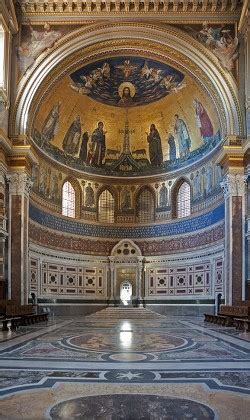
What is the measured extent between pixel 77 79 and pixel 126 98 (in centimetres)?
428

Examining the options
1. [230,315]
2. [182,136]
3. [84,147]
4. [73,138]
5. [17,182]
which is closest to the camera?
[230,315]

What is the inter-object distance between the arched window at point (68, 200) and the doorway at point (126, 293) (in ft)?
19.3

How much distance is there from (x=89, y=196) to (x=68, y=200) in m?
1.75

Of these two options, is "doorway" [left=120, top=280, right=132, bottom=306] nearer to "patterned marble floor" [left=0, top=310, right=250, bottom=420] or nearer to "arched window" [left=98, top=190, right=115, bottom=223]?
"arched window" [left=98, top=190, right=115, bottom=223]

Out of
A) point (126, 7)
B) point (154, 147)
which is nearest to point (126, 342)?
point (126, 7)

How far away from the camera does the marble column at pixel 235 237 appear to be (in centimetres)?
2412

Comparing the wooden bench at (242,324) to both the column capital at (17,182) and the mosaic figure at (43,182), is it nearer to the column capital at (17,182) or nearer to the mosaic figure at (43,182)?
the column capital at (17,182)

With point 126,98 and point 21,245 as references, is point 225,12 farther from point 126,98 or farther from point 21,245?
point 21,245

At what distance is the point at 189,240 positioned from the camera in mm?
31219

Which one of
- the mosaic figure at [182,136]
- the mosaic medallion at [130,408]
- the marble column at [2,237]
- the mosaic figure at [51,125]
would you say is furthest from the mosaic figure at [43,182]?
the mosaic medallion at [130,408]

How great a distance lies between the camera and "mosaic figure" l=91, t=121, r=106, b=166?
34.2 meters

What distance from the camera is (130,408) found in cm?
614

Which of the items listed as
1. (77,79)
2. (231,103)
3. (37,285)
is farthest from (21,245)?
(231,103)

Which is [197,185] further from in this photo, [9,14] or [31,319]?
[9,14]
